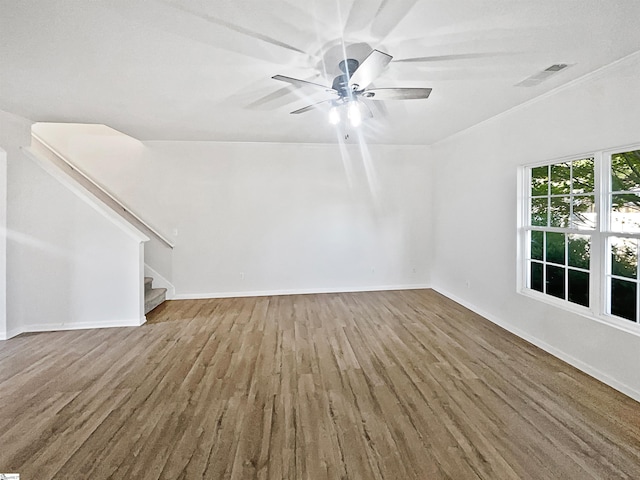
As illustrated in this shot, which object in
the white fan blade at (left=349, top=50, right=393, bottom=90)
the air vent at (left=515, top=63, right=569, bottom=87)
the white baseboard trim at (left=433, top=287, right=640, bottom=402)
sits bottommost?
the white baseboard trim at (left=433, top=287, right=640, bottom=402)

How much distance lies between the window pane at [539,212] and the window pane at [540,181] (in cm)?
9

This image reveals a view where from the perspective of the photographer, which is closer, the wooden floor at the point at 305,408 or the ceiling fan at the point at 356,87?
the wooden floor at the point at 305,408

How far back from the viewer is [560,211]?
A: 351 centimetres

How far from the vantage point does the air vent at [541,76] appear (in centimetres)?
279

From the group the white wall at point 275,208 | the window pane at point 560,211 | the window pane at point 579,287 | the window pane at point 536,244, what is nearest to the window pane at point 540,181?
the window pane at point 560,211

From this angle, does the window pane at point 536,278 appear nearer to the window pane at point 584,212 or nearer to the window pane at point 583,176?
the window pane at point 584,212

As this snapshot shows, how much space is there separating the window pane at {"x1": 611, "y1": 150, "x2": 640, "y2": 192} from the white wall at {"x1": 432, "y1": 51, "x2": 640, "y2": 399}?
0.53 ft

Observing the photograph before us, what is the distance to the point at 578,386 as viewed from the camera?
275 centimetres

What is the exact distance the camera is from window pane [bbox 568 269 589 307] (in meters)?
3.19

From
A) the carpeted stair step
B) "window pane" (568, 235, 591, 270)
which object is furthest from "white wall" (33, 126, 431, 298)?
"window pane" (568, 235, 591, 270)

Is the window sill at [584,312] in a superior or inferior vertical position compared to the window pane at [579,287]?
inferior

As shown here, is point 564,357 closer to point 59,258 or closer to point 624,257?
point 624,257

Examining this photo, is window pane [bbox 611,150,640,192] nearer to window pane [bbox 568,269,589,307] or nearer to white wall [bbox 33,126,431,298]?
window pane [bbox 568,269,589,307]

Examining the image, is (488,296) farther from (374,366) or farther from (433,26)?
Answer: (433,26)
